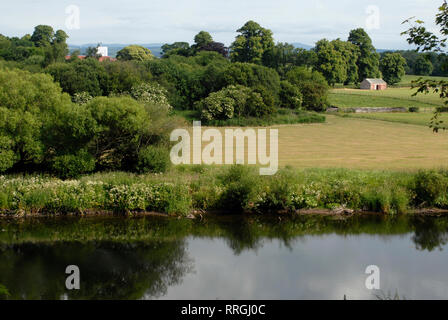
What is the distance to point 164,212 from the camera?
19.8 metres

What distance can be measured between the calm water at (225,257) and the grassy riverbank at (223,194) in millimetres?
700

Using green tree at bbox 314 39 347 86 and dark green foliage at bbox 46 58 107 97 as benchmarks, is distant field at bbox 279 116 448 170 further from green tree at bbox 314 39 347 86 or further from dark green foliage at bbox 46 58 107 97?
green tree at bbox 314 39 347 86

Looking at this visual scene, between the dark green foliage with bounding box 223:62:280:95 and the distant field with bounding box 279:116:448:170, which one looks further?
the dark green foliage with bounding box 223:62:280:95

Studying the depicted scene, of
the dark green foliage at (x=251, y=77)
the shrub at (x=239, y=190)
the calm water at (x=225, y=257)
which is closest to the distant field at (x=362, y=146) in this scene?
the shrub at (x=239, y=190)

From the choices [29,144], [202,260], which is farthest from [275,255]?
[29,144]

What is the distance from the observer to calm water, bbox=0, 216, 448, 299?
12.8 m

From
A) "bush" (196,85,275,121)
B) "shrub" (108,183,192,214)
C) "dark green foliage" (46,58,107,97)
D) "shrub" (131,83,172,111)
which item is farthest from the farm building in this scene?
"shrub" (108,183,192,214)

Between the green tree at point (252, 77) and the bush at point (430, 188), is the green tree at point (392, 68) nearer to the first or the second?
the green tree at point (252, 77)

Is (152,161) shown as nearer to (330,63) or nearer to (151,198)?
(151,198)

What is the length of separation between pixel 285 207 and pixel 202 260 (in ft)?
19.5

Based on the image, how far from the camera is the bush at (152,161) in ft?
74.5

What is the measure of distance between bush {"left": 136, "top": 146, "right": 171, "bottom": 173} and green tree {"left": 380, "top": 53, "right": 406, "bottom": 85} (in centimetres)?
8403

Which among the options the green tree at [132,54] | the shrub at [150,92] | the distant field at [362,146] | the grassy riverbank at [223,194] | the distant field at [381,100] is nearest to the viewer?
the grassy riverbank at [223,194]
